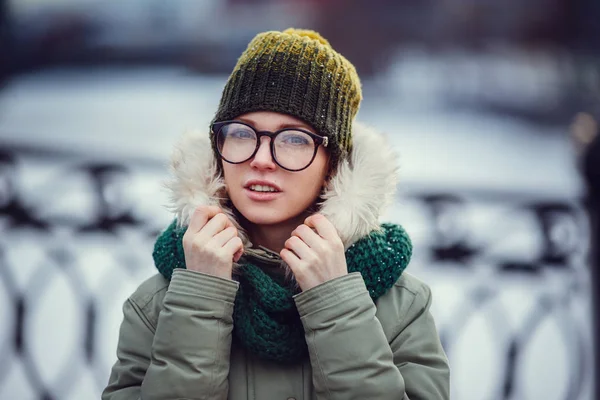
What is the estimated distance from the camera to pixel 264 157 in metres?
1.43

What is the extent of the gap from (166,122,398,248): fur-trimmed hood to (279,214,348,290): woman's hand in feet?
0.11

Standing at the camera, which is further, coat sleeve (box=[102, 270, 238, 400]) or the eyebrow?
the eyebrow

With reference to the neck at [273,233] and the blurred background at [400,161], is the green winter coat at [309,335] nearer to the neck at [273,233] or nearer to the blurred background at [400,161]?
the neck at [273,233]

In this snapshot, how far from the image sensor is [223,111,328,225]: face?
145cm

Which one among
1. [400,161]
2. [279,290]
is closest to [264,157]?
[279,290]

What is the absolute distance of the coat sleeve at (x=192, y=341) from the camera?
1.35m

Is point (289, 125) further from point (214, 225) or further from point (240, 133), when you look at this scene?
point (214, 225)

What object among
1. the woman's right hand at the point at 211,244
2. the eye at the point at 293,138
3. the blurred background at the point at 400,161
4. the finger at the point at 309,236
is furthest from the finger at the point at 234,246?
the blurred background at the point at 400,161

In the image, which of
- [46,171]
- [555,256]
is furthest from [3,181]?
[46,171]

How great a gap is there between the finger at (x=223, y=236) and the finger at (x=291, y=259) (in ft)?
0.36

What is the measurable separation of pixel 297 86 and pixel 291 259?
361 mm

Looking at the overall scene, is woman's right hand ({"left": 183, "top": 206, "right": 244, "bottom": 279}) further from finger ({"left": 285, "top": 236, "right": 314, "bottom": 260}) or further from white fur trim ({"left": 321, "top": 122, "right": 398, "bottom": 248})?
white fur trim ({"left": 321, "top": 122, "right": 398, "bottom": 248})

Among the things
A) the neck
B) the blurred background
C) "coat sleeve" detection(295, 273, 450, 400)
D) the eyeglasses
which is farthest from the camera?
the blurred background

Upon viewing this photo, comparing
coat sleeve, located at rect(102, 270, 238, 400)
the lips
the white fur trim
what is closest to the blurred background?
the white fur trim
